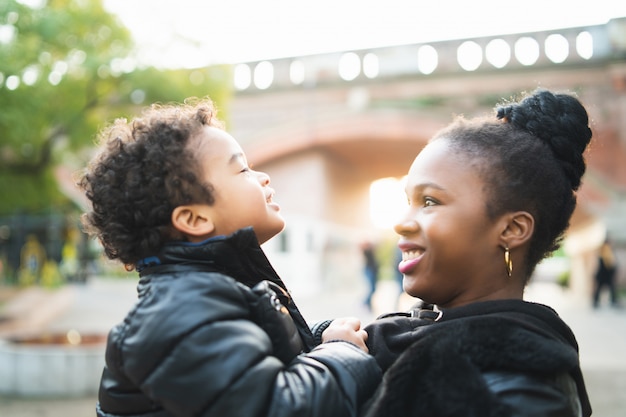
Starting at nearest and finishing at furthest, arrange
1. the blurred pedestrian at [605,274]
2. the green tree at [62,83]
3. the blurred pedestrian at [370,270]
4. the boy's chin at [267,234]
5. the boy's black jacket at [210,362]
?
the boy's black jacket at [210,362] → the boy's chin at [267,234] → the green tree at [62,83] → the blurred pedestrian at [370,270] → the blurred pedestrian at [605,274]

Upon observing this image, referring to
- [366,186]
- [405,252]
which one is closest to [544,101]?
[405,252]

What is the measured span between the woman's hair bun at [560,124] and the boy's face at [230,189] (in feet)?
2.00

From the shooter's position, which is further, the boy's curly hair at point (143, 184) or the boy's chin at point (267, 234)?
the boy's chin at point (267, 234)

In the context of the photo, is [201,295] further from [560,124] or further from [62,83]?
[62,83]

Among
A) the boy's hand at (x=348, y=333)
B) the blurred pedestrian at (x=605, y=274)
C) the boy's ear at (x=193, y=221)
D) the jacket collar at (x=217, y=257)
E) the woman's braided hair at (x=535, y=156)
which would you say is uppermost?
the woman's braided hair at (x=535, y=156)

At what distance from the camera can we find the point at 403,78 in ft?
61.8

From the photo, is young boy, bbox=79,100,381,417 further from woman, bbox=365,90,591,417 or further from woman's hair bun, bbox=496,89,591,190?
woman's hair bun, bbox=496,89,591,190

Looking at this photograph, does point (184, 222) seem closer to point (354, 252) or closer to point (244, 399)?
point (244, 399)

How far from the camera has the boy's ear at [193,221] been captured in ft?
4.48

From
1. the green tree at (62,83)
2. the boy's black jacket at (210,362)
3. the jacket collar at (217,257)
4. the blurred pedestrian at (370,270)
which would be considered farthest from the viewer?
the blurred pedestrian at (370,270)

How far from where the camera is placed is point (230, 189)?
141 cm

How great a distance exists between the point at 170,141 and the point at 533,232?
2.68 ft

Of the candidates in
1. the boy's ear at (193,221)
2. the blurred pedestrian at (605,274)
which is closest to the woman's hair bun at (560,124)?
the boy's ear at (193,221)

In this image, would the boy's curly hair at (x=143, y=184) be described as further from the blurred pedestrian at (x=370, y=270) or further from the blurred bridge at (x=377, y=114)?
the blurred bridge at (x=377, y=114)
